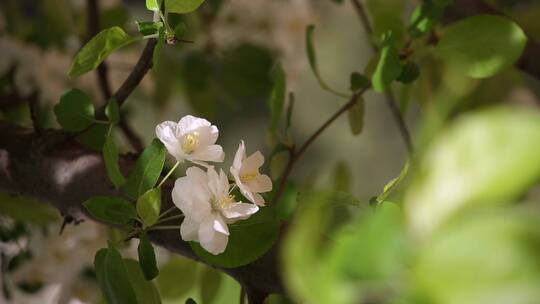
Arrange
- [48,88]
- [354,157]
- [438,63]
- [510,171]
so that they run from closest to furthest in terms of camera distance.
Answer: [510,171]
[438,63]
[48,88]
[354,157]

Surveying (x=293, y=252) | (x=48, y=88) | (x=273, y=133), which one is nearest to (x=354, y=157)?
(x=48, y=88)

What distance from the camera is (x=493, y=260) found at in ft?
0.41

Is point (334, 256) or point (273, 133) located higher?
point (334, 256)

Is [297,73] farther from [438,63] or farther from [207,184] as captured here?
[207,184]

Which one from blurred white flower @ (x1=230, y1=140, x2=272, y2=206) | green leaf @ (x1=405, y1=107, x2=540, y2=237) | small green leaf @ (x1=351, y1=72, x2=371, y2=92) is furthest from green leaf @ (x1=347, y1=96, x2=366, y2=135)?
green leaf @ (x1=405, y1=107, x2=540, y2=237)

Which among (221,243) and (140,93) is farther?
(140,93)

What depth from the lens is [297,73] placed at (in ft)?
2.44

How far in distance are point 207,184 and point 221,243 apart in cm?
2

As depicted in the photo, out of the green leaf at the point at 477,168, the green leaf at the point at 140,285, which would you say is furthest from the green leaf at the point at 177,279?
the green leaf at the point at 477,168

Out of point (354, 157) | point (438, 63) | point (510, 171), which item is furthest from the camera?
point (354, 157)

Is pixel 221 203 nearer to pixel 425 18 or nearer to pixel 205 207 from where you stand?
pixel 205 207

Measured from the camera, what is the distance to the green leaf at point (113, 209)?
0.28m

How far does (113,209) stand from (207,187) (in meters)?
0.04

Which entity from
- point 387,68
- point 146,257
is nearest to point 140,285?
point 146,257
